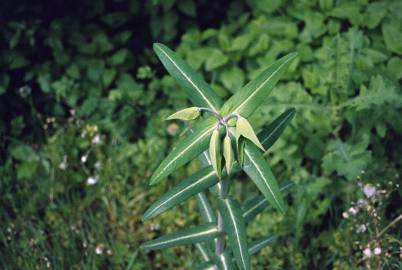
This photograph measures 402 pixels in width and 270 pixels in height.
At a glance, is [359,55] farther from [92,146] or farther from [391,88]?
[92,146]

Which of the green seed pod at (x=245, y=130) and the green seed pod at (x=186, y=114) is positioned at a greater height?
the green seed pod at (x=186, y=114)

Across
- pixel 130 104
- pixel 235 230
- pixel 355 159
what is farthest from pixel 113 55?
pixel 235 230

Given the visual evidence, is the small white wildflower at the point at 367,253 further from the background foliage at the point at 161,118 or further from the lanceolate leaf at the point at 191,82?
the lanceolate leaf at the point at 191,82

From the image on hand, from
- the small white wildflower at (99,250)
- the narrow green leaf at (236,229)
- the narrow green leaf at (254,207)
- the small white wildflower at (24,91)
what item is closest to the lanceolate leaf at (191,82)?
the narrow green leaf at (236,229)

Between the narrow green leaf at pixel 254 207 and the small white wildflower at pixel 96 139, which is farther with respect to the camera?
the small white wildflower at pixel 96 139

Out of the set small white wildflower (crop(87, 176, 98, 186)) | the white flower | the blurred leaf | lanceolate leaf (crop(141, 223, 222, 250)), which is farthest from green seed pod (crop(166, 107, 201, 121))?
the blurred leaf

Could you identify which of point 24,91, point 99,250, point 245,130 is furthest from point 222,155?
point 24,91

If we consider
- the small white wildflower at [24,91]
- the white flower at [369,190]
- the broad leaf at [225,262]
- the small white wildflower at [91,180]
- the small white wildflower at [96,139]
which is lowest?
the white flower at [369,190]
